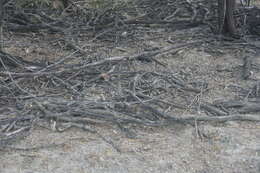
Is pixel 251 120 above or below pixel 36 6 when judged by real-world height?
below

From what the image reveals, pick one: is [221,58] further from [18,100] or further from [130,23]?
[18,100]

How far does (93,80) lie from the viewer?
5.16 m

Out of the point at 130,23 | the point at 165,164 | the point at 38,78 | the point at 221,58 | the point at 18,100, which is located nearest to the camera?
the point at 165,164

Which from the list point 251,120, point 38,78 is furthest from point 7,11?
point 251,120

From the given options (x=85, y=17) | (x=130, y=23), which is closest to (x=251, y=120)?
(x=130, y=23)

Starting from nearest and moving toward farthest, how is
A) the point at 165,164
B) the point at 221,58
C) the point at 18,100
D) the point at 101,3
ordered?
the point at 165,164
the point at 18,100
the point at 221,58
the point at 101,3

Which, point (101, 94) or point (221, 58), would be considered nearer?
point (101, 94)

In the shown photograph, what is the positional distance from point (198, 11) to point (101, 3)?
1395mm

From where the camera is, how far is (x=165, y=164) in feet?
12.7

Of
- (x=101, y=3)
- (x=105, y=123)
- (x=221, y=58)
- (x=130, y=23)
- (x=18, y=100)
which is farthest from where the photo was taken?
(x=101, y=3)

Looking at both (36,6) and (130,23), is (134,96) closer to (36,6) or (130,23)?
(130,23)

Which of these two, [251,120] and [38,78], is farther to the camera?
[38,78]

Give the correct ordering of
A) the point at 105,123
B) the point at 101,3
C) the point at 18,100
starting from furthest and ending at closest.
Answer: the point at 101,3 → the point at 18,100 → the point at 105,123

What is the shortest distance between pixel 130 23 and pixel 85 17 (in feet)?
2.22
